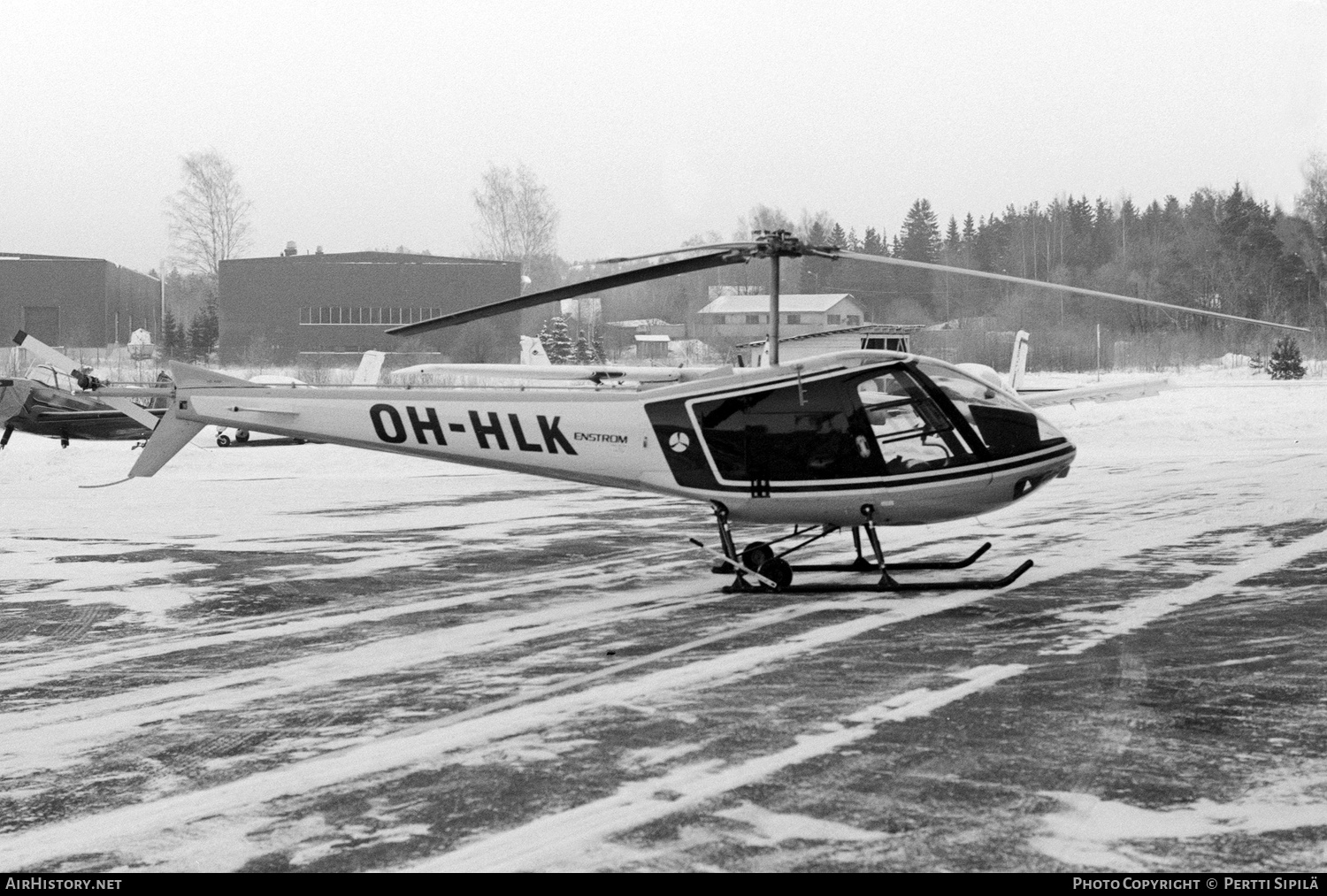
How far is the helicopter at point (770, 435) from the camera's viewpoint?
33.6 feet

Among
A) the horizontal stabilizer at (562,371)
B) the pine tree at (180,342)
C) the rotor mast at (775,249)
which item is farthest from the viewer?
the pine tree at (180,342)

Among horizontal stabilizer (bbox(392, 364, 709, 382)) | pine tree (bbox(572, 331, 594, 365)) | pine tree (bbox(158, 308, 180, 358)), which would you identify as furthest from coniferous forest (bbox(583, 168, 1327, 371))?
pine tree (bbox(158, 308, 180, 358))

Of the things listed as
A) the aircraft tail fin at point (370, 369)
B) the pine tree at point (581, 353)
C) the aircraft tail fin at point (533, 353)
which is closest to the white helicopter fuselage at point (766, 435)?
the aircraft tail fin at point (370, 369)

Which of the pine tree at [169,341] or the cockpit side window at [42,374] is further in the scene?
the pine tree at [169,341]

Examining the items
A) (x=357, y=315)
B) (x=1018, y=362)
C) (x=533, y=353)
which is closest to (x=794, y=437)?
(x=1018, y=362)

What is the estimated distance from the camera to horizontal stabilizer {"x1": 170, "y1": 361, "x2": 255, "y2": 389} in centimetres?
1134

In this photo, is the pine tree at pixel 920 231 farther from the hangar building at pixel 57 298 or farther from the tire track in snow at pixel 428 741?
the tire track in snow at pixel 428 741

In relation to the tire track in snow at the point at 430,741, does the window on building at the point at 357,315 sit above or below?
above

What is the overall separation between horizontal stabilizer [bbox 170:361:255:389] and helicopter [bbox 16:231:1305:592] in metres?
0.33

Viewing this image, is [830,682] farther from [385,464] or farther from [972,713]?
[385,464]

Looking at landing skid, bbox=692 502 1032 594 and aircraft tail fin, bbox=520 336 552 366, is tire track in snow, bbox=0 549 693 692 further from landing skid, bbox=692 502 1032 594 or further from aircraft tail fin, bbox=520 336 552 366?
aircraft tail fin, bbox=520 336 552 366

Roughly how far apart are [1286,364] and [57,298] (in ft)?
184

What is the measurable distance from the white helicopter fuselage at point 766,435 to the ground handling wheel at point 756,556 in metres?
0.36

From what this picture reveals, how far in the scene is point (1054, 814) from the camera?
5.27m
